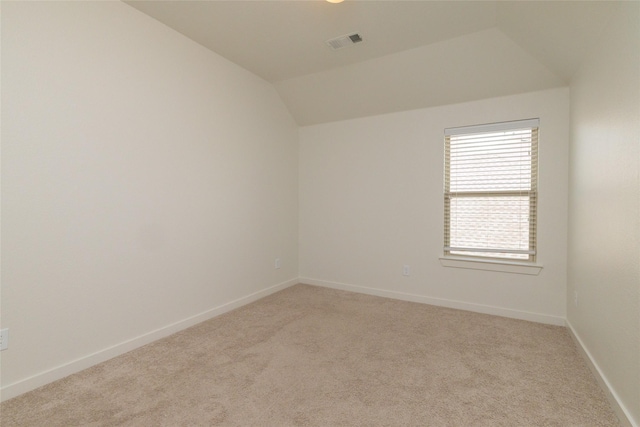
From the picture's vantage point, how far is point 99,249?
2279 mm

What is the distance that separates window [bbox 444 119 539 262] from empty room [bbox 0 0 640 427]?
0.07ft

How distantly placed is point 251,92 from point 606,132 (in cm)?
330

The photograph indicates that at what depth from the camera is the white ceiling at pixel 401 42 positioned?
2.35 meters

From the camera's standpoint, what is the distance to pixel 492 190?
3.32 m

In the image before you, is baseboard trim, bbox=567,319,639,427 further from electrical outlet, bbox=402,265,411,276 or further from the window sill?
electrical outlet, bbox=402,265,411,276

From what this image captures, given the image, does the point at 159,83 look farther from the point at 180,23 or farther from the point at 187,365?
the point at 187,365

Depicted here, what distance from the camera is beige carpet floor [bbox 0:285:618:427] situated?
66.3 inches

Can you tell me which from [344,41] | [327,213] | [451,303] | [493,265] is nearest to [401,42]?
[344,41]

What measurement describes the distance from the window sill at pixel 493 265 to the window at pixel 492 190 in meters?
0.09

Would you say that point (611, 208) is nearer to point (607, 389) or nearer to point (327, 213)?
point (607, 389)

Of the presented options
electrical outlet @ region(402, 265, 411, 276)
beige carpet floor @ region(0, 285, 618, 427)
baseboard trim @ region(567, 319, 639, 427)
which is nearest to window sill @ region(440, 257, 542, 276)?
electrical outlet @ region(402, 265, 411, 276)

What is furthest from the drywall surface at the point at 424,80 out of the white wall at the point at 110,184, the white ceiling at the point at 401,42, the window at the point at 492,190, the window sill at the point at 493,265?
the window sill at the point at 493,265

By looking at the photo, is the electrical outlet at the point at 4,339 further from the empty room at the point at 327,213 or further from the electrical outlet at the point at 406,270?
the electrical outlet at the point at 406,270

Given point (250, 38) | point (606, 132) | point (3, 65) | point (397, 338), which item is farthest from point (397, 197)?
point (3, 65)
